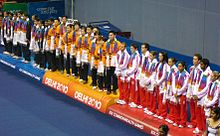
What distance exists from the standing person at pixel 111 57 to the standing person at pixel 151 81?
1.48 meters

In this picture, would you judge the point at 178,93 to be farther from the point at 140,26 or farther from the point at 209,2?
the point at 140,26

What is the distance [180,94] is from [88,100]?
3837 millimetres

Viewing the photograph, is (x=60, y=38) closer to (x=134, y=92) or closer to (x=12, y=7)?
(x=134, y=92)

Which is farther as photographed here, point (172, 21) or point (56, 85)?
point (172, 21)

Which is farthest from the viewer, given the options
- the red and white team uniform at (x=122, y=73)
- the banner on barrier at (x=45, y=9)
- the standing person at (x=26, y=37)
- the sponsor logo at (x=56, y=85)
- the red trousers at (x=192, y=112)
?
the banner on barrier at (x=45, y=9)

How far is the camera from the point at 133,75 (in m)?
15.3

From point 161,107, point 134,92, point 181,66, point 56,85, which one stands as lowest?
point 56,85

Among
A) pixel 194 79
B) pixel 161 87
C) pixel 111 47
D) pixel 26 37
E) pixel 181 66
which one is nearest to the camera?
pixel 194 79

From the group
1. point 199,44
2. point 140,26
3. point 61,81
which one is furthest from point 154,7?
point 61,81

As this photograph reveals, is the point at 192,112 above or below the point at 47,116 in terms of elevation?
above

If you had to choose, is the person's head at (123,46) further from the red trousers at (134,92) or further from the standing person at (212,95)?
the standing person at (212,95)

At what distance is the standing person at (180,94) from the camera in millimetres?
13758

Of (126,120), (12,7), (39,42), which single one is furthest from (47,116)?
(12,7)

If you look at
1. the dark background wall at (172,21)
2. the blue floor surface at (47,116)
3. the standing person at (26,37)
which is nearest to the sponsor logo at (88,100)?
the blue floor surface at (47,116)
